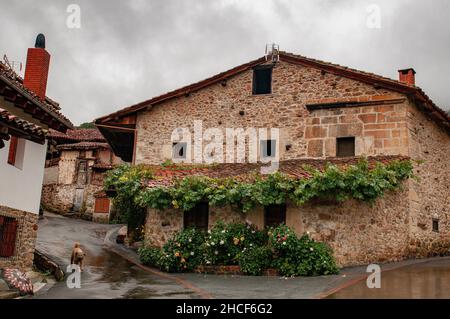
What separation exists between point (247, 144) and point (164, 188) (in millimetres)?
4085

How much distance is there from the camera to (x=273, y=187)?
15.1 m

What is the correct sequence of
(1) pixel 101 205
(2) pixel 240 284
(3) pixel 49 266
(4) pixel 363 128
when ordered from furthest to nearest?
(1) pixel 101 205
(4) pixel 363 128
(3) pixel 49 266
(2) pixel 240 284

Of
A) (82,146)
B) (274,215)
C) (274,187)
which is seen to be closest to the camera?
Result: (274,187)

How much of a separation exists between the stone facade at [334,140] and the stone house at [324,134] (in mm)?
34

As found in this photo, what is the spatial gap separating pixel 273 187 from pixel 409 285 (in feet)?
16.6

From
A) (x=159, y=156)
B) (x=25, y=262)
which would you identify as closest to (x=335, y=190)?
(x=159, y=156)

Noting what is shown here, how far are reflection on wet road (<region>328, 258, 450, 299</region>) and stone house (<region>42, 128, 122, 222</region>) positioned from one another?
2529cm

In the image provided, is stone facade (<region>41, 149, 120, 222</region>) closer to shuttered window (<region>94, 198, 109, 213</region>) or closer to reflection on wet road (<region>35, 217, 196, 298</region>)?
shuttered window (<region>94, 198, 109, 213</region>)

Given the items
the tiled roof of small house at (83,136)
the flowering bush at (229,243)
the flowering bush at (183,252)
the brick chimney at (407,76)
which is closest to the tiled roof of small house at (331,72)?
the brick chimney at (407,76)

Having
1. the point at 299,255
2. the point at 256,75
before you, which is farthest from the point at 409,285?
the point at 256,75

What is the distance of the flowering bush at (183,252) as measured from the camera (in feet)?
→ 50.8

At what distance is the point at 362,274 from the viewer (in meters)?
13.3

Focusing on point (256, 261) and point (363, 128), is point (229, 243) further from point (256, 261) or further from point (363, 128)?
point (363, 128)

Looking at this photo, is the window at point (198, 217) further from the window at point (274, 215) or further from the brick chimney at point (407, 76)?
the brick chimney at point (407, 76)
